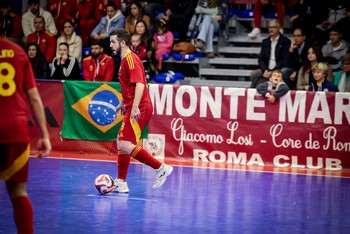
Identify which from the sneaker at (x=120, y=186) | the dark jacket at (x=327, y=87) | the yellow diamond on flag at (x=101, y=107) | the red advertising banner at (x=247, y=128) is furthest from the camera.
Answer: the yellow diamond on flag at (x=101, y=107)

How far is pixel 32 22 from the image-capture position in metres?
18.5

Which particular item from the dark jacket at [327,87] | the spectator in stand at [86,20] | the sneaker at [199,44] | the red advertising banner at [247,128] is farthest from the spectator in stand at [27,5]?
the dark jacket at [327,87]

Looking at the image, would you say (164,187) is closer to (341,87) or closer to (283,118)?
(283,118)

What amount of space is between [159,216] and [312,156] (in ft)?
17.2

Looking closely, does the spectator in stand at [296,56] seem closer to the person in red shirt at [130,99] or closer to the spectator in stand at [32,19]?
the person in red shirt at [130,99]

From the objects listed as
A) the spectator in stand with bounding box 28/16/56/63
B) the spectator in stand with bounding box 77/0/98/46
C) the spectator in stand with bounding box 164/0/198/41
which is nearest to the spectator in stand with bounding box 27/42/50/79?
the spectator in stand with bounding box 28/16/56/63

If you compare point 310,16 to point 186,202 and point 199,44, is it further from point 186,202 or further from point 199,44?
point 186,202

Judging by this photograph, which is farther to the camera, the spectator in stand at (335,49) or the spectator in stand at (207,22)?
the spectator in stand at (207,22)

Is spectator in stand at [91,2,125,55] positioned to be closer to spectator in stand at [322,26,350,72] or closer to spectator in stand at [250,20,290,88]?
spectator in stand at [250,20,290,88]

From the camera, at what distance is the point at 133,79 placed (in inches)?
396

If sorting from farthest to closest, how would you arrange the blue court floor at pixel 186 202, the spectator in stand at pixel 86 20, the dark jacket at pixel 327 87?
the spectator in stand at pixel 86 20, the dark jacket at pixel 327 87, the blue court floor at pixel 186 202

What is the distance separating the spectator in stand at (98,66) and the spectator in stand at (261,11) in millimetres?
3685

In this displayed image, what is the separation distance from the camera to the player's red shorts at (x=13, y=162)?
6.44m

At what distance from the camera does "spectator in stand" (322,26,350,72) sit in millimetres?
15695
